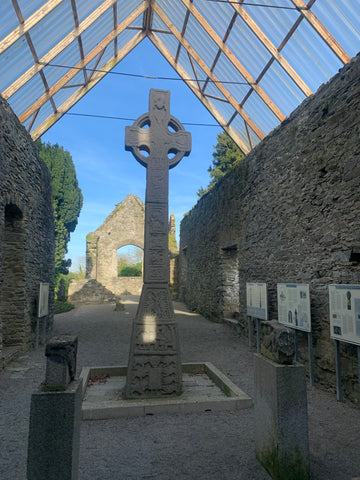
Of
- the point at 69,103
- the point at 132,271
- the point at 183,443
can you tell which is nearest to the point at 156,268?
the point at 183,443

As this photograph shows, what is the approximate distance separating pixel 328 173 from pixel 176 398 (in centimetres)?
362

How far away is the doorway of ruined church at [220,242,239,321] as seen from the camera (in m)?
9.83

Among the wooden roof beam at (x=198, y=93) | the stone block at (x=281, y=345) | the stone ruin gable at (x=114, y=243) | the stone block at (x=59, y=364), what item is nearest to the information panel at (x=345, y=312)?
the stone block at (x=281, y=345)

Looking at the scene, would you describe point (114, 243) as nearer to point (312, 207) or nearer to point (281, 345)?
point (312, 207)

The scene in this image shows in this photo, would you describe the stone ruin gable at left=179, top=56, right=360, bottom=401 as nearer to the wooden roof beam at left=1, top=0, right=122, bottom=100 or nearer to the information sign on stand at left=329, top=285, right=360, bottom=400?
the information sign on stand at left=329, top=285, right=360, bottom=400

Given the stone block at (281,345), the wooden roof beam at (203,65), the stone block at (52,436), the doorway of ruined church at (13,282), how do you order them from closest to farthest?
1. the stone block at (52,436)
2. the stone block at (281,345)
3. the doorway of ruined church at (13,282)
4. the wooden roof beam at (203,65)

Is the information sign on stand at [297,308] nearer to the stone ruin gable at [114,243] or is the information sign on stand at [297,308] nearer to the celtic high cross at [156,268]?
the celtic high cross at [156,268]

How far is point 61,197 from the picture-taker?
1689 centimetres

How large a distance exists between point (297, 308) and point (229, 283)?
5.21m

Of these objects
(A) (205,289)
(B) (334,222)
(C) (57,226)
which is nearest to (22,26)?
(B) (334,222)

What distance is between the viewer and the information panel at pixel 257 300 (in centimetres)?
599

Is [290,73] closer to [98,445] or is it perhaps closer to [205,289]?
[98,445]

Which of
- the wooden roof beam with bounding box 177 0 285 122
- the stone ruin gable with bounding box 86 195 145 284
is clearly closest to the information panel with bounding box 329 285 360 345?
the wooden roof beam with bounding box 177 0 285 122

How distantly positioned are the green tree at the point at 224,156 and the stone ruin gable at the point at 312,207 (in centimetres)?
1235
